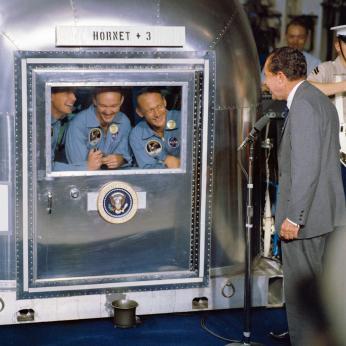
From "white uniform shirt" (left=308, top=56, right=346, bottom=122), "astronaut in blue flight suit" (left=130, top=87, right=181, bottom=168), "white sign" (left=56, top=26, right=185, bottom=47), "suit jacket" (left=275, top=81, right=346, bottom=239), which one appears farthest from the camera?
"white uniform shirt" (left=308, top=56, right=346, bottom=122)

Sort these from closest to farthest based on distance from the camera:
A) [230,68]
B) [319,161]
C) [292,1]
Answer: [319,161] → [230,68] → [292,1]

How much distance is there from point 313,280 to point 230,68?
175 cm

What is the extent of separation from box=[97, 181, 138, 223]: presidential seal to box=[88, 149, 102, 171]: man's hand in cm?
16

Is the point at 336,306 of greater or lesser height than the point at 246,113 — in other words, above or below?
below

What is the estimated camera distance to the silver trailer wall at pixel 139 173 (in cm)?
559

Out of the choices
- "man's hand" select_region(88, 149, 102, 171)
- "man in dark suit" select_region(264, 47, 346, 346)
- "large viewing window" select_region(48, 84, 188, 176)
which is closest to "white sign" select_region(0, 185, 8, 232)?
"large viewing window" select_region(48, 84, 188, 176)

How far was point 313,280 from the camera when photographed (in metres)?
5.14

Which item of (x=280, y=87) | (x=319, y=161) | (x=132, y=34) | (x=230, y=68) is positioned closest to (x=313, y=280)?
(x=319, y=161)

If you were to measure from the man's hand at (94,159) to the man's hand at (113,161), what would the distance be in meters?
0.04

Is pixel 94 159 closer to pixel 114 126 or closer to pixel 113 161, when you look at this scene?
pixel 113 161

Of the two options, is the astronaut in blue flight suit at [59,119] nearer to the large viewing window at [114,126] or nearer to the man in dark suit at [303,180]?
the large viewing window at [114,126]

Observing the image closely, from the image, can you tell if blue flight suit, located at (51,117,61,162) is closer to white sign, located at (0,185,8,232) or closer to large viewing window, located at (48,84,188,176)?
large viewing window, located at (48,84,188,176)

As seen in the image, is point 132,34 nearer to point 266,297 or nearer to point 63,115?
point 63,115

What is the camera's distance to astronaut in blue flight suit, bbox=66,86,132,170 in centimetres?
580
